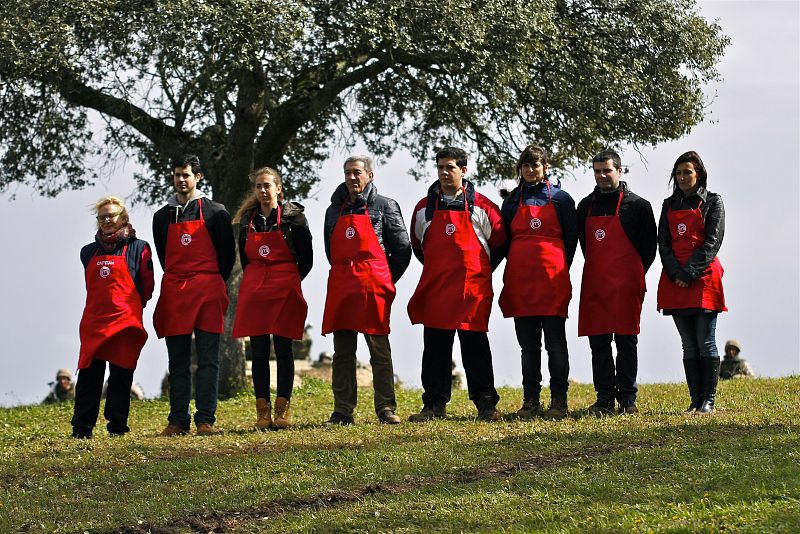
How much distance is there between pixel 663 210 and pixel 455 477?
3869mm

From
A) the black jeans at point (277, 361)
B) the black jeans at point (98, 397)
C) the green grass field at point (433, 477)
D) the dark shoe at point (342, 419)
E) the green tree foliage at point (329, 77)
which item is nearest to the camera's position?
the green grass field at point (433, 477)

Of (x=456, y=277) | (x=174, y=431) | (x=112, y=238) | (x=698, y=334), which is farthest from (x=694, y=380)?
(x=112, y=238)

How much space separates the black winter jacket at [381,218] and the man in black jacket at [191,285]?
1.02 metres

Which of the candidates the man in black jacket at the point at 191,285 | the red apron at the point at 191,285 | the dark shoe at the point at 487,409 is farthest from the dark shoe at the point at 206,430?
the dark shoe at the point at 487,409

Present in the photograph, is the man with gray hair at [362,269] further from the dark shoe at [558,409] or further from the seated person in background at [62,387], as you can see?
the seated person in background at [62,387]

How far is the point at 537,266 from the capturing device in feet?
35.2

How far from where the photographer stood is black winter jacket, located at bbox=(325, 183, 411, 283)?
10.9 m

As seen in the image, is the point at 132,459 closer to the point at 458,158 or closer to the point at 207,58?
the point at 458,158

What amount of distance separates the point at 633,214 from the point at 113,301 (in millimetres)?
5094

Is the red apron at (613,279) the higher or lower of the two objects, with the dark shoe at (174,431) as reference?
higher

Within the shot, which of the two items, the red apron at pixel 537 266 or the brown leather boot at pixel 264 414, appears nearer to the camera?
the red apron at pixel 537 266

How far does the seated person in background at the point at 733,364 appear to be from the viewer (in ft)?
70.3

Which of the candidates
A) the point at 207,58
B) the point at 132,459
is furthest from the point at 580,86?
the point at 132,459

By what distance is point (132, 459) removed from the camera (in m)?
9.85
